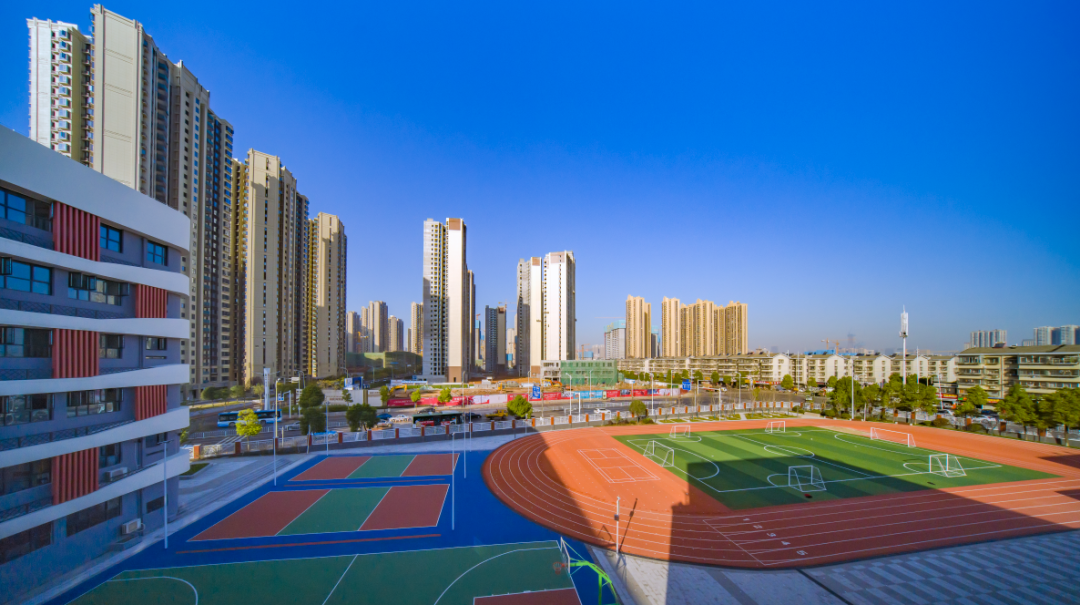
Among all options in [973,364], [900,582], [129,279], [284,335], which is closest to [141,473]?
[129,279]

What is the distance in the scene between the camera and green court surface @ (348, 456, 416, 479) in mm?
21859

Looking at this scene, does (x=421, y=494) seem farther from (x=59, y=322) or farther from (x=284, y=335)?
(x=284, y=335)

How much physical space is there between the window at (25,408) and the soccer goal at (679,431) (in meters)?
33.1

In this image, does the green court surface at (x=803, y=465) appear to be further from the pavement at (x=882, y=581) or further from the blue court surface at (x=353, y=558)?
the blue court surface at (x=353, y=558)

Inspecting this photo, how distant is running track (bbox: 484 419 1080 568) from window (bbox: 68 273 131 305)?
1678 cm

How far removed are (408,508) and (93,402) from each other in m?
11.5

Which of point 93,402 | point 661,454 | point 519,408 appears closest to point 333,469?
point 93,402

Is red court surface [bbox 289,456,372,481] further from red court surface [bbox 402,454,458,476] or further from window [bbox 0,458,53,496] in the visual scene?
window [bbox 0,458,53,496]

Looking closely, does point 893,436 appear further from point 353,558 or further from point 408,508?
point 353,558

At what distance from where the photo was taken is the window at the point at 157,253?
15570 mm

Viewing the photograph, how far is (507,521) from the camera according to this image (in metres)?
16.2

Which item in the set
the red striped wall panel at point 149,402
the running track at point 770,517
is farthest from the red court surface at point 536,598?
the red striped wall panel at point 149,402

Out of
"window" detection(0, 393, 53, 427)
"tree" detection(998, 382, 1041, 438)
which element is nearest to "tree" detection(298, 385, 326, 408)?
"window" detection(0, 393, 53, 427)

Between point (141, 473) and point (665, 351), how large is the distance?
119691 mm
